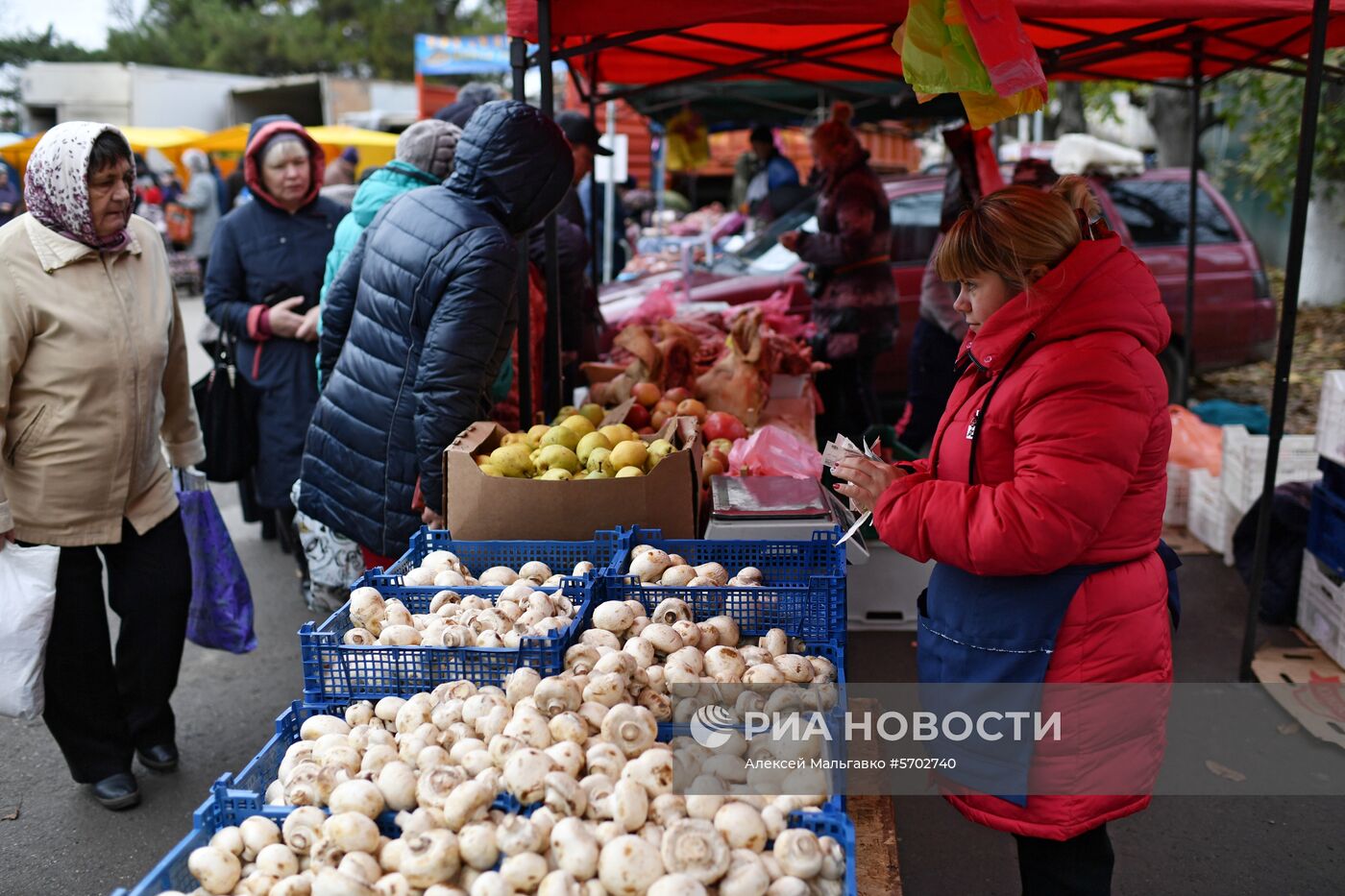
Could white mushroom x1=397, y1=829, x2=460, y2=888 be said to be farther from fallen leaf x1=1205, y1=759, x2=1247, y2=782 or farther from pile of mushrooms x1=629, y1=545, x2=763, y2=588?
fallen leaf x1=1205, y1=759, x2=1247, y2=782

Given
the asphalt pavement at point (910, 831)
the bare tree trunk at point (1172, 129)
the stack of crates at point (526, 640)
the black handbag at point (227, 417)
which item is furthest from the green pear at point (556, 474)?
the bare tree trunk at point (1172, 129)

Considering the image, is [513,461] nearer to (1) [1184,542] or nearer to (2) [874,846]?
(2) [874,846]

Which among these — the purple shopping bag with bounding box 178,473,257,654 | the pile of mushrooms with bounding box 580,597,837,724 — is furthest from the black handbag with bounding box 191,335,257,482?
the pile of mushrooms with bounding box 580,597,837,724

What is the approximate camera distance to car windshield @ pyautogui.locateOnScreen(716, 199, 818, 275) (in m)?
8.25

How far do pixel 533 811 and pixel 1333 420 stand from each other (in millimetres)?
3932

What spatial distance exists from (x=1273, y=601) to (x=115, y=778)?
4665mm

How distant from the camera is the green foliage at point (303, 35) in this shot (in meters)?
36.1

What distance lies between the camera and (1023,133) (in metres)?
16.6

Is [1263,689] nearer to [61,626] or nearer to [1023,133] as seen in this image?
[61,626]

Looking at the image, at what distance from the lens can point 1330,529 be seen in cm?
443

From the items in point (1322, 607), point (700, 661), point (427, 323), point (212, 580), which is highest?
point (427, 323)

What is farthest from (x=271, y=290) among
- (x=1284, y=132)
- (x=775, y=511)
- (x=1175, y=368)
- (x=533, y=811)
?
(x=1284, y=132)

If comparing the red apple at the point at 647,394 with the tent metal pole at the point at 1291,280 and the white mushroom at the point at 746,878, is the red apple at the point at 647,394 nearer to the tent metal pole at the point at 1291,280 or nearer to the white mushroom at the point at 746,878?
the tent metal pole at the point at 1291,280

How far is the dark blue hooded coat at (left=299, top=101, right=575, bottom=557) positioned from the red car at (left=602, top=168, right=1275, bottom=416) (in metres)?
4.69
